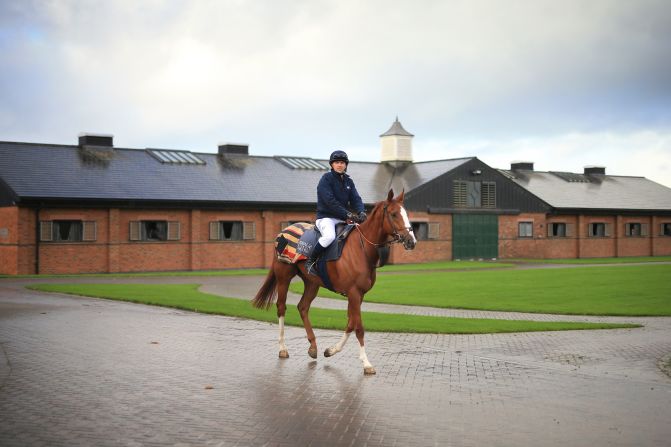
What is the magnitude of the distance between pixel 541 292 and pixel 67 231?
77.4 ft

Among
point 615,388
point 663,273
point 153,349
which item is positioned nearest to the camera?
point 615,388

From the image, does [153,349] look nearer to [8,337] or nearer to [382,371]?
[8,337]

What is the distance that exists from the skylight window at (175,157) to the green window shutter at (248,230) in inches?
217

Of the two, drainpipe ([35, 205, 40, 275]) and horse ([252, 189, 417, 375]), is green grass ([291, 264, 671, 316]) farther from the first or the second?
drainpipe ([35, 205, 40, 275])

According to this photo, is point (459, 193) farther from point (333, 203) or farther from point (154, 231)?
point (333, 203)

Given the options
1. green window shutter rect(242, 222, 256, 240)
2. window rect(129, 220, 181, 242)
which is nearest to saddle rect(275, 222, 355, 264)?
window rect(129, 220, 181, 242)

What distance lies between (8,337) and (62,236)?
25.0 metres

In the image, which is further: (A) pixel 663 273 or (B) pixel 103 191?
(B) pixel 103 191

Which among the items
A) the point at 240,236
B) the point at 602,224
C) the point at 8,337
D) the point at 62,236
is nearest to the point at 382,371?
the point at 8,337

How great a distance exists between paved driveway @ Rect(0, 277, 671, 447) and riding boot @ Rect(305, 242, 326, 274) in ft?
4.63

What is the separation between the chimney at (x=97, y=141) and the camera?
4300 centimetres

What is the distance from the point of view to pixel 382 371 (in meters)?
10.6

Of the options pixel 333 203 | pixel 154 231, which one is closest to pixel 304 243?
pixel 333 203

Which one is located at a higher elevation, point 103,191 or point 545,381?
point 103,191
